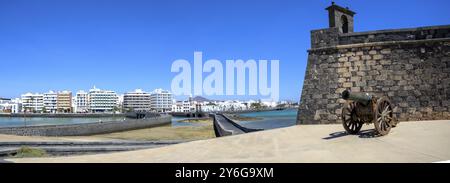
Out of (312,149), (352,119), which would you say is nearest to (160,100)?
(352,119)

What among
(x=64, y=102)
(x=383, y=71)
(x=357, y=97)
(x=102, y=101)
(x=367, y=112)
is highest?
(x=383, y=71)

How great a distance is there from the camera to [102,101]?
477ft

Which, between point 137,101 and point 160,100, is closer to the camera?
point 137,101

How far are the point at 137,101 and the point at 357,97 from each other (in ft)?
484

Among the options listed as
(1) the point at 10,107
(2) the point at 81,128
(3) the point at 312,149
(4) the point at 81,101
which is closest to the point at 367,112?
(3) the point at 312,149

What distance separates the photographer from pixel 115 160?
6.75 m

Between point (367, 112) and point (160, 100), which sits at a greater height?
point (160, 100)

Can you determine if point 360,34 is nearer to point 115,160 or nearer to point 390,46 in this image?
point 390,46

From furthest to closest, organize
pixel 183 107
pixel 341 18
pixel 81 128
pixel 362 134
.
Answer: pixel 183 107
pixel 81 128
pixel 341 18
pixel 362 134

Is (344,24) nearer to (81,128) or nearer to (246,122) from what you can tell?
(246,122)

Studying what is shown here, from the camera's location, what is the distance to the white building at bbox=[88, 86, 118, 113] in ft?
475

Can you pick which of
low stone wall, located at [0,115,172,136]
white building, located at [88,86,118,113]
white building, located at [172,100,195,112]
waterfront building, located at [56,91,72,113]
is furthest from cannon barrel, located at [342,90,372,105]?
waterfront building, located at [56,91,72,113]

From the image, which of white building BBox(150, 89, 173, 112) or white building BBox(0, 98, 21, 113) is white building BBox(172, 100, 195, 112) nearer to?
white building BBox(150, 89, 173, 112)

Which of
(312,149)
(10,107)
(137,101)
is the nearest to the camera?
(312,149)
